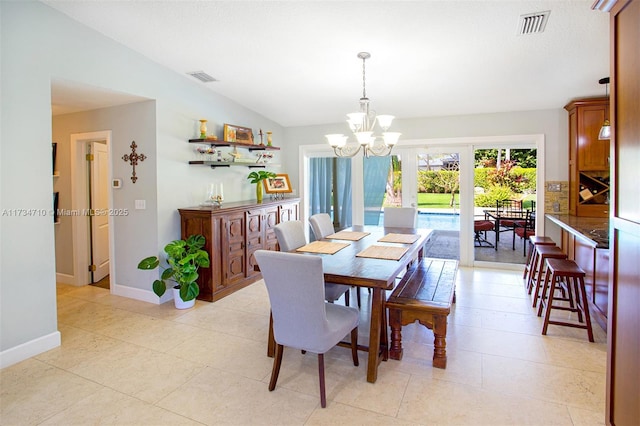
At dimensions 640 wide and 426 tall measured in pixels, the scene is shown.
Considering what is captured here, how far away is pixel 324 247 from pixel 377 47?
1.99 m

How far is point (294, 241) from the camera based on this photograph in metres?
3.48

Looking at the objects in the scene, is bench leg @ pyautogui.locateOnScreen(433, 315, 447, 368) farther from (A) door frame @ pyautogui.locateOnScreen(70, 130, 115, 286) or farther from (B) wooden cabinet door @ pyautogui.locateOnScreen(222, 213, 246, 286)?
(A) door frame @ pyautogui.locateOnScreen(70, 130, 115, 286)

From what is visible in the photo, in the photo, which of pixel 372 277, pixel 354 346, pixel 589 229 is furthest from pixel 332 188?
pixel 372 277

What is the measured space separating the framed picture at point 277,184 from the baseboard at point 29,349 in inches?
131

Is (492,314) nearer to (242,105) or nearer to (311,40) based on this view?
(311,40)

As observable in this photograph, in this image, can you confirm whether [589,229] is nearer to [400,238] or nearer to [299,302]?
[400,238]

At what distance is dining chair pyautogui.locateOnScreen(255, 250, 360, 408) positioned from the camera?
205 cm

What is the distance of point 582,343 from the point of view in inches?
118

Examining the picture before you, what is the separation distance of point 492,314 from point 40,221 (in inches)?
162

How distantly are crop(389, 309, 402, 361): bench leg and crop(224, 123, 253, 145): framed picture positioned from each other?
325 cm

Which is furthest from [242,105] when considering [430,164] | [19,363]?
[19,363]

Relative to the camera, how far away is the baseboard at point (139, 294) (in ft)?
13.6

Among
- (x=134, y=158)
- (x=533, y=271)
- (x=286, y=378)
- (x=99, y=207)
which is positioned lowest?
(x=286, y=378)

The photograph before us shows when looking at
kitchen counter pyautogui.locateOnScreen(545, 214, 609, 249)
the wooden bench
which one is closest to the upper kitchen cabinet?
kitchen counter pyautogui.locateOnScreen(545, 214, 609, 249)
